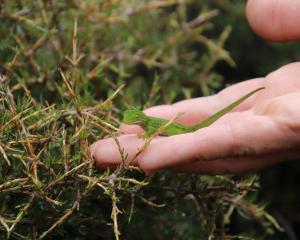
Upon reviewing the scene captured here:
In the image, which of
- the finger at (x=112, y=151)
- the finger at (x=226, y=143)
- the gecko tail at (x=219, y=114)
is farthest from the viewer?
the gecko tail at (x=219, y=114)

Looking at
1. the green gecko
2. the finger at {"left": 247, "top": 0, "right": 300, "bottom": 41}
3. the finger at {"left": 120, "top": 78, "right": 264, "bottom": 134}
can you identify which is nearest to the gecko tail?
the green gecko

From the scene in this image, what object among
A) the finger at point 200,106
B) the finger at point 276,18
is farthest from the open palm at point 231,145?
the finger at point 276,18

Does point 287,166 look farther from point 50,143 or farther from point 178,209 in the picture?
point 50,143

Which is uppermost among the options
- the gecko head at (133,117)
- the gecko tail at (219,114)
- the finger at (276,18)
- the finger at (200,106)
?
the finger at (276,18)

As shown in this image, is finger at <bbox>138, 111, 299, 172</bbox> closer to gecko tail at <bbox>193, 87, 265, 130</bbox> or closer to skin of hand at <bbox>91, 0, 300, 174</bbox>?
skin of hand at <bbox>91, 0, 300, 174</bbox>

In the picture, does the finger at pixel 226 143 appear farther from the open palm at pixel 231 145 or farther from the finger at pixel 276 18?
the finger at pixel 276 18

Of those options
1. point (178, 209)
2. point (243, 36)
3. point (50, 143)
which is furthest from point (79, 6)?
point (243, 36)

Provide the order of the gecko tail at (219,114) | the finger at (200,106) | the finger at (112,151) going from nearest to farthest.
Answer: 1. the finger at (112,151)
2. the gecko tail at (219,114)
3. the finger at (200,106)

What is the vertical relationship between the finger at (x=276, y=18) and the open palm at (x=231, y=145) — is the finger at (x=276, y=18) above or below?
above
